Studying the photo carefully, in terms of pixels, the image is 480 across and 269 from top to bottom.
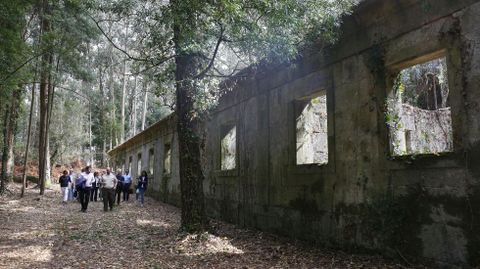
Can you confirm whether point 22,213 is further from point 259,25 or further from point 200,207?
point 259,25

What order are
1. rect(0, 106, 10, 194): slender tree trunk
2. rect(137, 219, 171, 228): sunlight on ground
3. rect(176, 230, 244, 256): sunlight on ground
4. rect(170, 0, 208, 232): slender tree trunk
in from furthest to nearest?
rect(0, 106, 10, 194): slender tree trunk
rect(137, 219, 171, 228): sunlight on ground
rect(170, 0, 208, 232): slender tree trunk
rect(176, 230, 244, 256): sunlight on ground

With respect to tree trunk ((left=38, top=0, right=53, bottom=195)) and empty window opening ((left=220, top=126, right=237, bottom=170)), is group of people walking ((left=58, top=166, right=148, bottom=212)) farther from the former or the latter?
empty window opening ((left=220, top=126, right=237, bottom=170))

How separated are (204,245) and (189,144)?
2.23 meters

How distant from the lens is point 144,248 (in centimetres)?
802

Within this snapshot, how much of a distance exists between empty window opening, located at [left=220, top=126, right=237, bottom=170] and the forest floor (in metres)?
1.87

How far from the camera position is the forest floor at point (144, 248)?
6.73 m

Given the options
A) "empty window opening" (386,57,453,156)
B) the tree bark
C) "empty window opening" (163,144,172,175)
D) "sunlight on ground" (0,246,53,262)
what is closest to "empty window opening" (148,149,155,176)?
"empty window opening" (163,144,172,175)

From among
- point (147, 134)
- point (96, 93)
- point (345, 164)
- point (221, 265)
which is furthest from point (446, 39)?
point (96, 93)

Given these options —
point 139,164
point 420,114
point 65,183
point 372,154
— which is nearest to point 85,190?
point 65,183

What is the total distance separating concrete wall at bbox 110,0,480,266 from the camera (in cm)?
524

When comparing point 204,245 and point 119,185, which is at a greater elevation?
point 119,185

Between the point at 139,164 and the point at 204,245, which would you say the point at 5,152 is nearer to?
the point at 139,164

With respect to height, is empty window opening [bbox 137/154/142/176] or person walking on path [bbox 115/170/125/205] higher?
empty window opening [bbox 137/154/142/176]

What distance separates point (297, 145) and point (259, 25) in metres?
2.84
